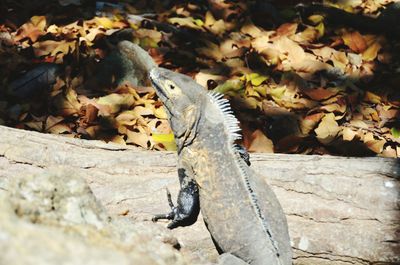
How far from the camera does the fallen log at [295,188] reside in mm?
3590

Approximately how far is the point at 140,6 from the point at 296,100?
2.69m

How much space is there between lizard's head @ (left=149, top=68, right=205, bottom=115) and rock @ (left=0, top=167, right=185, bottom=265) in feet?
4.86

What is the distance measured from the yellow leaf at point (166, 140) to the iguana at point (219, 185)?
95cm

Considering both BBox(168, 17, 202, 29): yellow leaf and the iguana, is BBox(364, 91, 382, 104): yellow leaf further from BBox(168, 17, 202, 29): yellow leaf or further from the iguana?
the iguana

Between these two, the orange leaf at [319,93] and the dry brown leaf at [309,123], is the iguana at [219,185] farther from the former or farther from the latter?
the orange leaf at [319,93]

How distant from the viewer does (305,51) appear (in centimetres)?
642

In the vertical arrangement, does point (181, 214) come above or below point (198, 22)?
above

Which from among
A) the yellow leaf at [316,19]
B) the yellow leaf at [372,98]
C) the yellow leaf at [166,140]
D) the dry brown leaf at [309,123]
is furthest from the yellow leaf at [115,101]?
the yellow leaf at [316,19]

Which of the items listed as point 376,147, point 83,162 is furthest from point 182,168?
point 376,147

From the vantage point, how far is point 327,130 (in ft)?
16.9

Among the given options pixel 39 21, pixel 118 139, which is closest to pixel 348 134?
pixel 118 139

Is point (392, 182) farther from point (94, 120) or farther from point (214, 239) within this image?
point (94, 120)

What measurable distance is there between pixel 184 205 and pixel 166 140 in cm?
137

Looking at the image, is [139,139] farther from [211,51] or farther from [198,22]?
[198,22]
